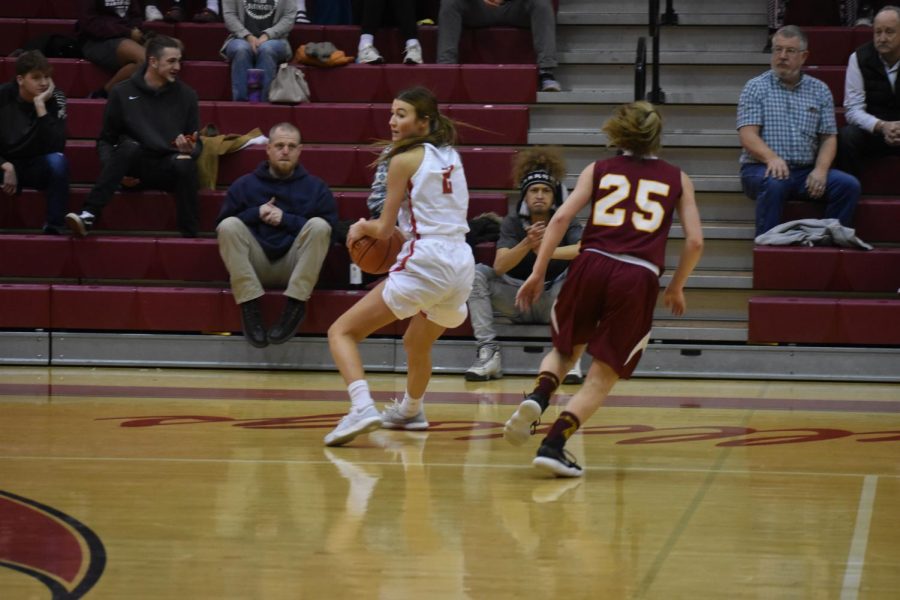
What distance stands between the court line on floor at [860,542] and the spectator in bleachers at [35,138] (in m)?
5.62

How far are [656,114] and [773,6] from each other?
5036 millimetres

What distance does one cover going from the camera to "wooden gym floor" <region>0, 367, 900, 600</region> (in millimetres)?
3904

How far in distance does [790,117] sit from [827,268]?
1045 mm

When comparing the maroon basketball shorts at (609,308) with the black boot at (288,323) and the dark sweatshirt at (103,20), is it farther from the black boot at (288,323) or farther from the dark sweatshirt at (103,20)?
the dark sweatshirt at (103,20)

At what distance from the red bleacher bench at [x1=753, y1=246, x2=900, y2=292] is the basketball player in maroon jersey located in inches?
125

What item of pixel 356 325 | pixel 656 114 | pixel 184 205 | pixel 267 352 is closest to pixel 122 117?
pixel 184 205

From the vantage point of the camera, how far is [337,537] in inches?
171

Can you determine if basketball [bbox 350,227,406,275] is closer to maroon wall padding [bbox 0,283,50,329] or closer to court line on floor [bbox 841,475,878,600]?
court line on floor [bbox 841,475,878,600]

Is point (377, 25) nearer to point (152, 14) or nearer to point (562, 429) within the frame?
point (152, 14)

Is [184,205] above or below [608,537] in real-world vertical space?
above

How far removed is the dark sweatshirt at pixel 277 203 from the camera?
8188 millimetres

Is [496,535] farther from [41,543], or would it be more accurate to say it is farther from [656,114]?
[656,114]

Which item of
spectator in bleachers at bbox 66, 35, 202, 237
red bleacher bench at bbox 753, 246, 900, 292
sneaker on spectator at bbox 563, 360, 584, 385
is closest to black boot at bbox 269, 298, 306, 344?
spectator in bleachers at bbox 66, 35, 202, 237

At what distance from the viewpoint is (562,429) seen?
5.20 metres
